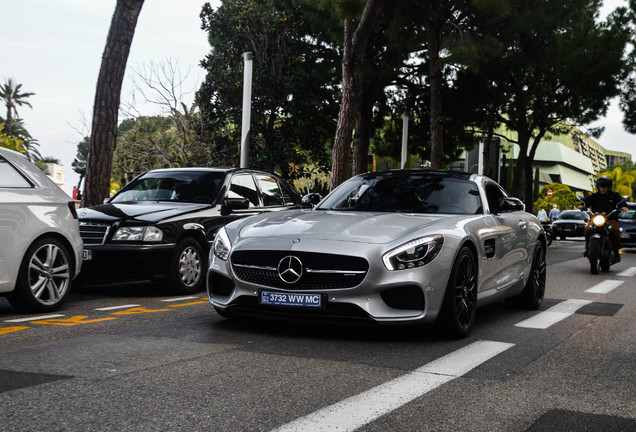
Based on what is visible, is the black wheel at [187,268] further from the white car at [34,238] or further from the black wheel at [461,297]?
the black wheel at [461,297]

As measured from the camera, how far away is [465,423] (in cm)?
395

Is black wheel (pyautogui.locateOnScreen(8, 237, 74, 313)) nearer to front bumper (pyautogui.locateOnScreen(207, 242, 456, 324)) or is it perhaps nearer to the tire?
front bumper (pyautogui.locateOnScreen(207, 242, 456, 324))

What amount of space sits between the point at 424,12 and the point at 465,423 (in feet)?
69.8

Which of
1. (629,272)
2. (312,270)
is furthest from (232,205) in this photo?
(629,272)

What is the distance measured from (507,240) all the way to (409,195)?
1.12 meters

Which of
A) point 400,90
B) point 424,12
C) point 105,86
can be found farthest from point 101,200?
point 400,90

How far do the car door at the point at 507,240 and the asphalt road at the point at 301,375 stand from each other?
483 mm

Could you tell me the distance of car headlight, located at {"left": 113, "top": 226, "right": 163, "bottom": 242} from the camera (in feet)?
29.7

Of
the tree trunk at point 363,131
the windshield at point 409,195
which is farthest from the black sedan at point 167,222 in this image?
the tree trunk at point 363,131

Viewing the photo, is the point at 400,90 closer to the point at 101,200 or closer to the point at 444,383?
the point at 101,200

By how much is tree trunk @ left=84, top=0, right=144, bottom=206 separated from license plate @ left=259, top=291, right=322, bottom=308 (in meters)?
9.01

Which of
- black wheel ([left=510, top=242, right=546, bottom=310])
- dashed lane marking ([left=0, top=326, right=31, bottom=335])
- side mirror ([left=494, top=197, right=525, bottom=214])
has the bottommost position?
dashed lane marking ([left=0, top=326, right=31, bottom=335])

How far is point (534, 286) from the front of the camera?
880 cm

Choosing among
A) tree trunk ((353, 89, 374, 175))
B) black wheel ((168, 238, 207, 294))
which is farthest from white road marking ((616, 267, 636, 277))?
tree trunk ((353, 89, 374, 175))
